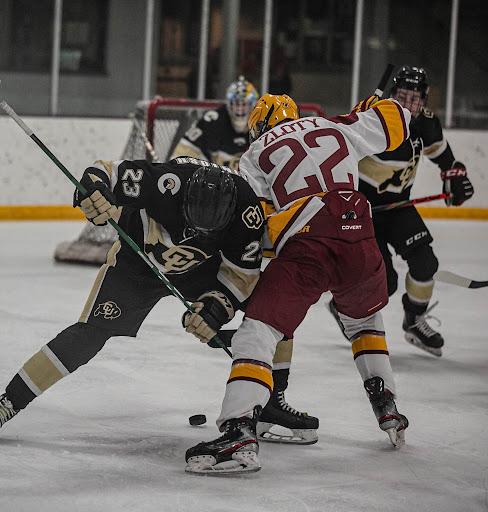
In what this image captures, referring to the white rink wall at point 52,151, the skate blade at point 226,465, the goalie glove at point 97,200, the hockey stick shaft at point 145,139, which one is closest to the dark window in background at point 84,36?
the white rink wall at point 52,151

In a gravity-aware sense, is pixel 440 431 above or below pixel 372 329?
below

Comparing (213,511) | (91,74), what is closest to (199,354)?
(213,511)

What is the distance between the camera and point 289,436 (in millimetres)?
2783

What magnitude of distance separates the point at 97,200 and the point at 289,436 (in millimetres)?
825

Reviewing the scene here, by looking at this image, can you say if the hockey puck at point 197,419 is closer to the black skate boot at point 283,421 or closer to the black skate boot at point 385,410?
the black skate boot at point 283,421

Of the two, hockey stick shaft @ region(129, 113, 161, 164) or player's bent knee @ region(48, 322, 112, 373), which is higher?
hockey stick shaft @ region(129, 113, 161, 164)

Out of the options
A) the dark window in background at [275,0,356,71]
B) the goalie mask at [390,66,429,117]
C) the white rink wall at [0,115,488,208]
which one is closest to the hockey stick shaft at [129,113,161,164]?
the white rink wall at [0,115,488,208]

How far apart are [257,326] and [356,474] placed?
430mm

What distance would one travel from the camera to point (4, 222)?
7008 mm

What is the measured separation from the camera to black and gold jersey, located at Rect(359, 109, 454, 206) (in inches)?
152

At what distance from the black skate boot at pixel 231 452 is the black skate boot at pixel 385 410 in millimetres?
413

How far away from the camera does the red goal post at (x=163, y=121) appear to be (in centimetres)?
611

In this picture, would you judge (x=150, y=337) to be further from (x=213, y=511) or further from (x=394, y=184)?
(x=213, y=511)

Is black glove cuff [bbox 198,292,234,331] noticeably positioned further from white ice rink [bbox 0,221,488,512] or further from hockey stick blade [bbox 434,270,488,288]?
hockey stick blade [bbox 434,270,488,288]
